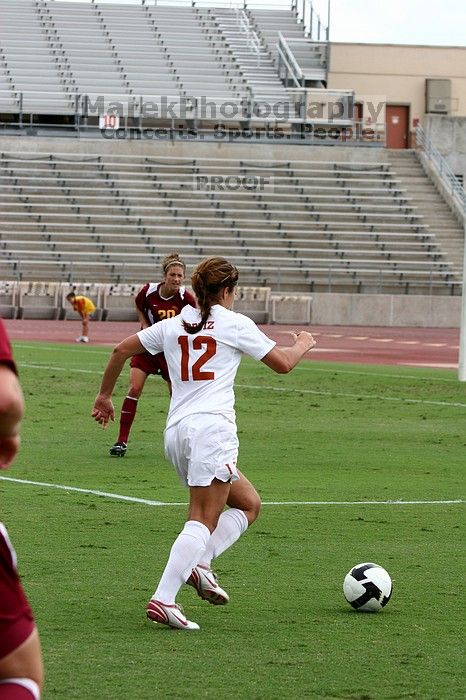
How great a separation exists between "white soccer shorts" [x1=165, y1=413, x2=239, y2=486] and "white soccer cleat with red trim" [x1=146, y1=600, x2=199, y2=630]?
61 cm

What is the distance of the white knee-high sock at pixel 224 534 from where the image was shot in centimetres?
726

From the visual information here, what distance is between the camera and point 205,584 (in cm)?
712

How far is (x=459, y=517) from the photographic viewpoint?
1071cm

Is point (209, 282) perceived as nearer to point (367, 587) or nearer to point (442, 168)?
point (367, 587)

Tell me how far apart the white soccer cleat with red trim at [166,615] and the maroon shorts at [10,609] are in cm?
329

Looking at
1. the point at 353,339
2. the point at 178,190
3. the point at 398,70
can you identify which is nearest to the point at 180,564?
the point at 353,339

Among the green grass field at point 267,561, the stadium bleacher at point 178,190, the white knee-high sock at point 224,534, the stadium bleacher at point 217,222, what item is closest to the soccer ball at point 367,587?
the green grass field at point 267,561

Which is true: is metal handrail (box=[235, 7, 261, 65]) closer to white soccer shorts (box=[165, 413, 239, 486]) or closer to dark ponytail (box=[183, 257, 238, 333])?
dark ponytail (box=[183, 257, 238, 333])

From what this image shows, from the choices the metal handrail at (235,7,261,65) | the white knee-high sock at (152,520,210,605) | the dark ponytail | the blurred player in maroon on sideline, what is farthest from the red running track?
the blurred player in maroon on sideline

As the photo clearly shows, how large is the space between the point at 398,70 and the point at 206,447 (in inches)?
2233

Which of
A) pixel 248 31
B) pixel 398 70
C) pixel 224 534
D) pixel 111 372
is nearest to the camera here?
pixel 224 534

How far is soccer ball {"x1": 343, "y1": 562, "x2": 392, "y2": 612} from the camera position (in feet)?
24.0

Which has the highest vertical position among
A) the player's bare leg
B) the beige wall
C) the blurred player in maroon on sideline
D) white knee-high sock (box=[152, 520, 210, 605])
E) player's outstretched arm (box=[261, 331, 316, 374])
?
the beige wall

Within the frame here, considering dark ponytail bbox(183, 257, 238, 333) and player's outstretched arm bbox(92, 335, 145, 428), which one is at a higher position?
dark ponytail bbox(183, 257, 238, 333)
